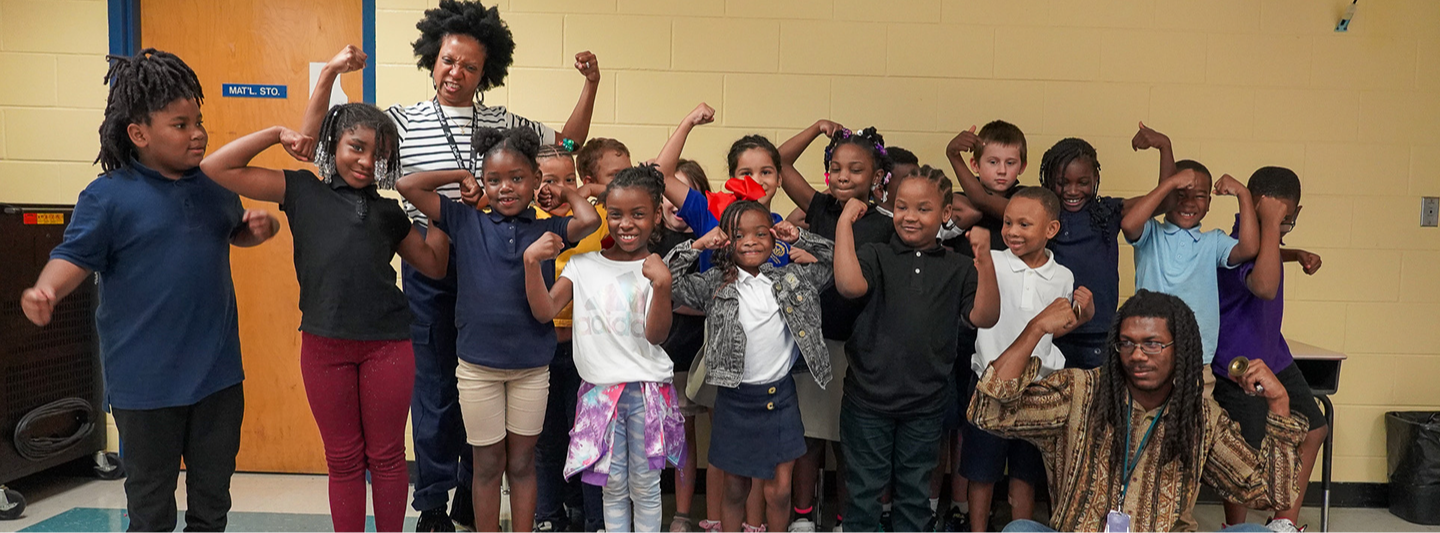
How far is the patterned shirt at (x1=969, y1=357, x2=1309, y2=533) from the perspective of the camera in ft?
7.18

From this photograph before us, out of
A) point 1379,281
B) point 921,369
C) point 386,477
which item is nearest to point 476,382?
point 386,477

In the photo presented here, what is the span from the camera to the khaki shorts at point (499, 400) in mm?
2711

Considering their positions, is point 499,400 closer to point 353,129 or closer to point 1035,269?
point 353,129

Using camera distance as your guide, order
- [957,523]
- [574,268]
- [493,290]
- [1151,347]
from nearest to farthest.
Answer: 1. [1151,347]
2. [493,290]
3. [574,268]
4. [957,523]

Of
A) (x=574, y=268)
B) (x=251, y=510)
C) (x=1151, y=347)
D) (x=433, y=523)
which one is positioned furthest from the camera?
(x=251, y=510)

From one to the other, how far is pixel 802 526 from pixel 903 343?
808 millimetres

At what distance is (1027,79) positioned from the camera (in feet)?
12.5

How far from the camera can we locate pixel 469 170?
9.39ft

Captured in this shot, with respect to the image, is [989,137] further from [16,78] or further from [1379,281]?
[16,78]

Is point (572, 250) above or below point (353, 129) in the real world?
below

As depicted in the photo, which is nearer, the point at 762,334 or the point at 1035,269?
the point at 762,334

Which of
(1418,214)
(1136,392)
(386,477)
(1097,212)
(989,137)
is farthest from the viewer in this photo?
(1418,214)

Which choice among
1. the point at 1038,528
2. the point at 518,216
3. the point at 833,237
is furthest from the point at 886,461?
the point at 518,216

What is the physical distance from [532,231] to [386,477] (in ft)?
2.72
